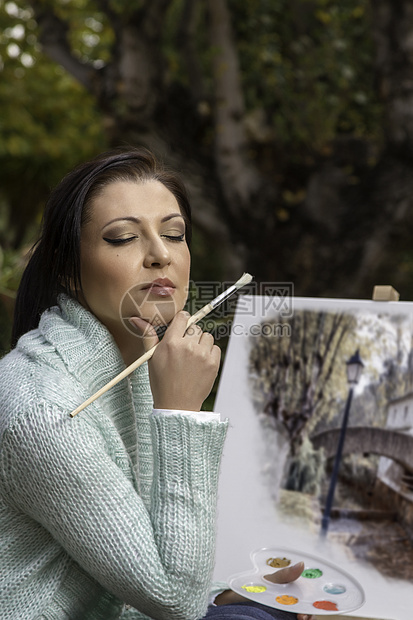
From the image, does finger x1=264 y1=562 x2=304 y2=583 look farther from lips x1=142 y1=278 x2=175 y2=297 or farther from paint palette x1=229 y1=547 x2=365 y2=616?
lips x1=142 y1=278 x2=175 y2=297

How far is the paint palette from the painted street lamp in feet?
0.62

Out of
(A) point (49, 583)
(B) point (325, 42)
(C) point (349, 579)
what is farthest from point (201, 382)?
(B) point (325, 42)

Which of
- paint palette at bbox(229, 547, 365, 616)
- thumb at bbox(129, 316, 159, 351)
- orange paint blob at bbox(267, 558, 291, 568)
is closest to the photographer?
thumb at bbox(129, 316, 159, 351)

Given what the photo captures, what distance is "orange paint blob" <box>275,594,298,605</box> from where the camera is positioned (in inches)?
68.7

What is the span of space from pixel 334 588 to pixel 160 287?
1037mm

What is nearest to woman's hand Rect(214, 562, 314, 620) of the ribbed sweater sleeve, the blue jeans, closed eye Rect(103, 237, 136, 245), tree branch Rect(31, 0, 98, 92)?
the blue jeans

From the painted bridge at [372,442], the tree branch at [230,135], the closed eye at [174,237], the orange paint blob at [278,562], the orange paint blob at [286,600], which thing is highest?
the tree branch at [230,135]

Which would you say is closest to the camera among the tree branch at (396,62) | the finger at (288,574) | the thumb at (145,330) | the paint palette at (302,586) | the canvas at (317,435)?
the thumb at (145,330)

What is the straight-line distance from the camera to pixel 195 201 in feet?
16.7

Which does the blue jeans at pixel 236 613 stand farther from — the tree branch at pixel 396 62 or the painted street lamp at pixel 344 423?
the tree branch at pixel 396 62

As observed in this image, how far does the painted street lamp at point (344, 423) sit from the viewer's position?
87.4 inches

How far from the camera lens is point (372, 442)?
2.27m

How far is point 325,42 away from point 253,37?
620mm

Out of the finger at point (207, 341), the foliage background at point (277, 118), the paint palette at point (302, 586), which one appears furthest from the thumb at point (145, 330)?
the foliage background at point (277, 118)
